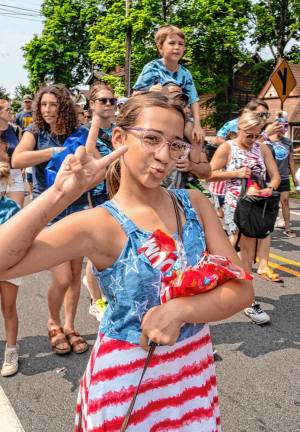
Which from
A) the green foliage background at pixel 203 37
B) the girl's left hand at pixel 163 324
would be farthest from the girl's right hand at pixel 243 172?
the green foliage background at pixel 203 37

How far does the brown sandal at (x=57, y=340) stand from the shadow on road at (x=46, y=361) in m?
0.03

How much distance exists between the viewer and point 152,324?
4.62 feet

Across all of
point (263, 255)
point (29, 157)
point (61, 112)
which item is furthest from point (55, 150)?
point (263, 255)

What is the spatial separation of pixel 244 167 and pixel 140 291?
10.7ft

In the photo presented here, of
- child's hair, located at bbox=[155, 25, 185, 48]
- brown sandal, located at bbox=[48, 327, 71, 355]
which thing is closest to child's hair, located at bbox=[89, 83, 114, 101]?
child's hair, located at bbox=[155, 25, 185, 48]

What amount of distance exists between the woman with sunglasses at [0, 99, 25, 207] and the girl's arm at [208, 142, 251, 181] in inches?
71.6

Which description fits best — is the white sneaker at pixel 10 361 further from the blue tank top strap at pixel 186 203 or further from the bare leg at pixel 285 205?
the bare leg at pixel 285 205

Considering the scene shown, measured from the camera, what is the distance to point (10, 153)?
12.2 feet

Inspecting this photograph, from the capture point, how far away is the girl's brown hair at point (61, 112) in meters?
3.72

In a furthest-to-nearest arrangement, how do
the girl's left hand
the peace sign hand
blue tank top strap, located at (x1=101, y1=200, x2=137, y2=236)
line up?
blue tank top strap, located at (x1=101, y1=200, x2=137, y2=236) → the girl's left hand → the peace sign hand

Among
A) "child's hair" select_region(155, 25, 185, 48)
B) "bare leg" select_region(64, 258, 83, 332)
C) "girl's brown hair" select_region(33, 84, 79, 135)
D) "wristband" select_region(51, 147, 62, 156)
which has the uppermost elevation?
"child's hair" select_region(155, 25, 185, 48)

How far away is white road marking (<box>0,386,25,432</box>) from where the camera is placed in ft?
8.95

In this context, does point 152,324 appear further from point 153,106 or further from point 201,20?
point 201,20

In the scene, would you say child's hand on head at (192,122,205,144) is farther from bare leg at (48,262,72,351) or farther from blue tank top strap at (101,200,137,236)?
blue tank top strap at (101,200,137,236)
